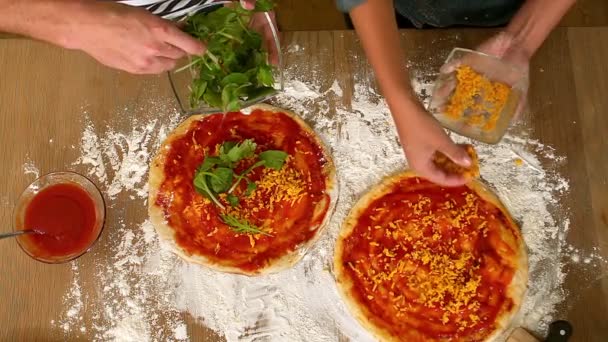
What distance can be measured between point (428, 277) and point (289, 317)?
433 millimetres

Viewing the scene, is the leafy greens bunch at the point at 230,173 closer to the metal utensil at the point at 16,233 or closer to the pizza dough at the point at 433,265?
the pizza dough at the point at 433,265

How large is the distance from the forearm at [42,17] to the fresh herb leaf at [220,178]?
0.53 metres

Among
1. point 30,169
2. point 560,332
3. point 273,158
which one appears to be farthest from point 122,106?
point 560,332

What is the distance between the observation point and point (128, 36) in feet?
3.81

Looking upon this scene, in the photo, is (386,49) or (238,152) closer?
(386,49)

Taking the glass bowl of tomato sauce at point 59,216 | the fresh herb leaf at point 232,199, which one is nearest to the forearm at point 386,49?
the fresh herb leaf at point 232,199

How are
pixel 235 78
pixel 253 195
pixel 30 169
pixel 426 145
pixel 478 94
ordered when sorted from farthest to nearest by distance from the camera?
pixel 30 169 → pixel 253 195 → pixel 478 94 → pixel 426 145 → pixel 235 78

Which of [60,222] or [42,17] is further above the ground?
[42,17]

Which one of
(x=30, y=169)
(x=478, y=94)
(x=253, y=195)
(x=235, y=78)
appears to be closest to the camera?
(x=235, y=78)

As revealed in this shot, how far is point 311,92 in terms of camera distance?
181 cm

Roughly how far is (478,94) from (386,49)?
1.07ft

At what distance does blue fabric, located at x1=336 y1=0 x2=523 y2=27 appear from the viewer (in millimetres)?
1705

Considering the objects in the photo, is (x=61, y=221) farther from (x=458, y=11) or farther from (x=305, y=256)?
(x=458, y=11)

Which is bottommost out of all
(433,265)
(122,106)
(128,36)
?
(433,265)
